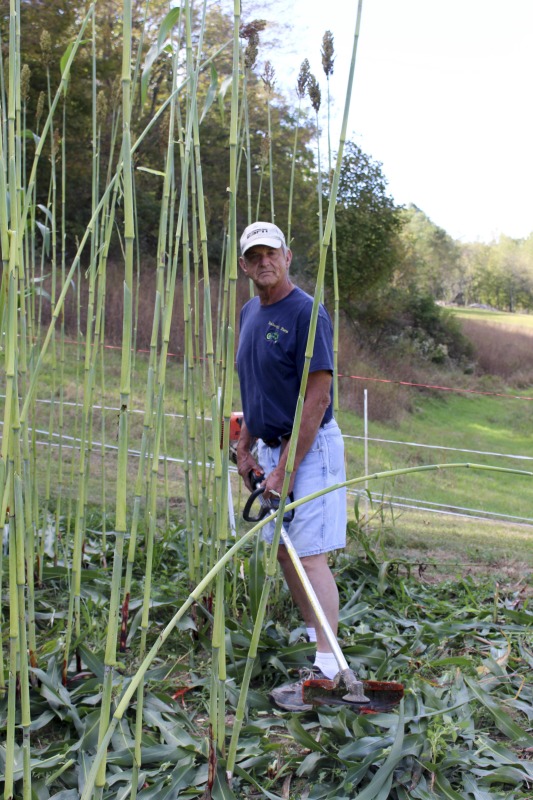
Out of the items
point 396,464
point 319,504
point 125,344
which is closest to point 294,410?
point 319,504

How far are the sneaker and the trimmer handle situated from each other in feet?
1.26

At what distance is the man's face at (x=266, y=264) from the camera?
83.7 inches

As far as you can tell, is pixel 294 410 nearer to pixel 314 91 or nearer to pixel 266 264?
pixel 266 264

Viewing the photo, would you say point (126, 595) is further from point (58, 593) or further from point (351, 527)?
point (351, 527)

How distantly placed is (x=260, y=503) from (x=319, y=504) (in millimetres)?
162

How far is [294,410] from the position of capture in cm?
218

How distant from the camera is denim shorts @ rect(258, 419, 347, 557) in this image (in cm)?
213

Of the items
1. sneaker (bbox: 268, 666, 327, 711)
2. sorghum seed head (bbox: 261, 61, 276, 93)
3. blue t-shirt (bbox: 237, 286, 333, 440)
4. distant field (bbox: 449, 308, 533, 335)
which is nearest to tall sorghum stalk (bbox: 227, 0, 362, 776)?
sneaker (bbox: 268, 666, 327, 711)

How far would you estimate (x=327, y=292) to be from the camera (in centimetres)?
1217

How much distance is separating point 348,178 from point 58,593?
33.7 ft

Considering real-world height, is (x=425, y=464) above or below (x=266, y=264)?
below

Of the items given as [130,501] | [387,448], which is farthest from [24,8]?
[130,501]

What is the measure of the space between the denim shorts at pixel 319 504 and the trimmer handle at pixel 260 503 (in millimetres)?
41

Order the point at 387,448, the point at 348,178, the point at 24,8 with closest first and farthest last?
the point at 387,448, the point at 24,8, the point at 348,178
